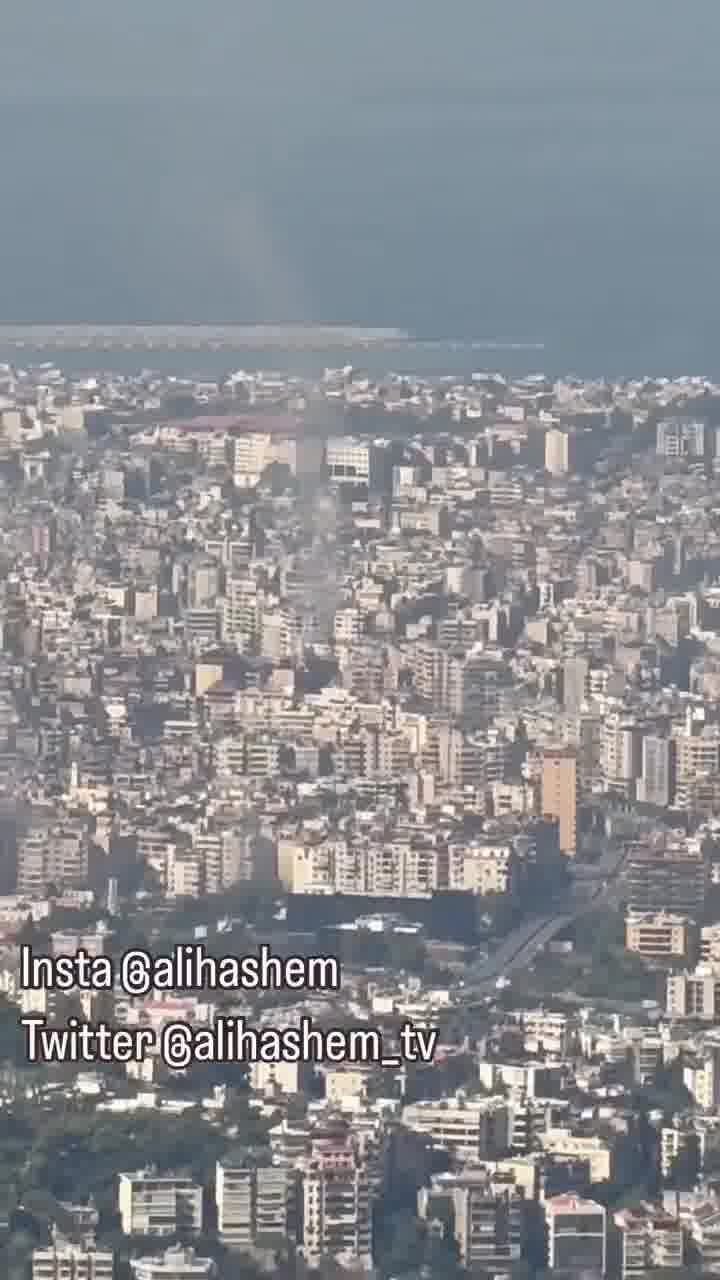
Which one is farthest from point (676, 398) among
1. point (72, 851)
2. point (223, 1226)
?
point (223, 1226)

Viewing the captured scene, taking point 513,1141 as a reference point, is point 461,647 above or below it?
above

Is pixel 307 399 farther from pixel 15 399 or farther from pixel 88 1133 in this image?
pixel 88 1133

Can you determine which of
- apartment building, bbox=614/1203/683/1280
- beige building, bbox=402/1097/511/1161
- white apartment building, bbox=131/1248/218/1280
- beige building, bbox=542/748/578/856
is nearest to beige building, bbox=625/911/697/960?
beige building, bbox=542/748/578/856

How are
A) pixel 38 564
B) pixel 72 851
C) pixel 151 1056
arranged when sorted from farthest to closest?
1. pixel 38 564
2. pixel 72 851
3. pixel 151 1056

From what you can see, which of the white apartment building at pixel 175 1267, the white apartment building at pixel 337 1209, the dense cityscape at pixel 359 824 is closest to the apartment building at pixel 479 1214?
the dense cityscape at pixel 359 824

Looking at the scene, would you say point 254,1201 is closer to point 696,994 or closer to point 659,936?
point 696,994

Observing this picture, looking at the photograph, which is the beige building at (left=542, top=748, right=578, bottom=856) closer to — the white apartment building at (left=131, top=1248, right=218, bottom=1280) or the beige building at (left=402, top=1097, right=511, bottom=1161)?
the beige building at (left=402, top=1097, right=511, bottom=1161)

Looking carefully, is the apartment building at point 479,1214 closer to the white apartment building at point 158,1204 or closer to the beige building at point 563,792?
the white apartment building at point 158,1204
